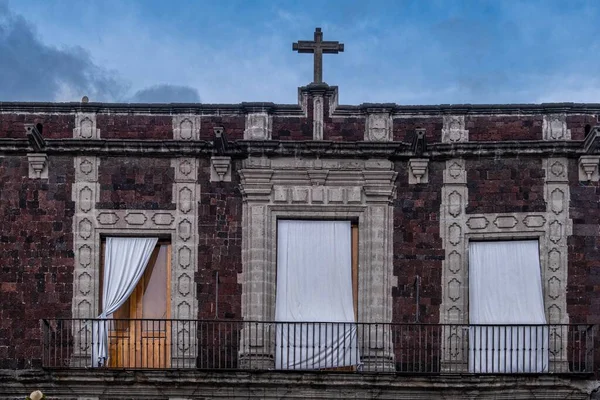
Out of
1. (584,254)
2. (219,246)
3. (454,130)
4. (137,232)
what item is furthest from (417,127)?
(137,232)

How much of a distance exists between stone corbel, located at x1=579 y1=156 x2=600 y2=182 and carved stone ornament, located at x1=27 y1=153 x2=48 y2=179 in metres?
8.22

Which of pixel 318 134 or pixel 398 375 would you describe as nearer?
pixel 398 375

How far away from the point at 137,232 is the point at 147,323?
140cm

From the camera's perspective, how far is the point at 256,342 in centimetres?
1714

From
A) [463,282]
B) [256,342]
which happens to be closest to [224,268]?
[256,342]

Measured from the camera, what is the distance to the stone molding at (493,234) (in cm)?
1714

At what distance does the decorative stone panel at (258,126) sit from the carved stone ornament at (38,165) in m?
3.13

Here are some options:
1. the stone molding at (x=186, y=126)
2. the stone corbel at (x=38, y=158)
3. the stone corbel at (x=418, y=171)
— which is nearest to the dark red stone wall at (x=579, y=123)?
the stone corbel at (x=418, y=171)

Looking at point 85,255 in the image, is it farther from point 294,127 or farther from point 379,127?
point 379,127

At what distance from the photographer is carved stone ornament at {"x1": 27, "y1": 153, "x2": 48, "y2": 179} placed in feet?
57.4

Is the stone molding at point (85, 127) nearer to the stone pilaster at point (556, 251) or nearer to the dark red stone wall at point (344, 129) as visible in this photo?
the dark red stone wall at point (344, 129)

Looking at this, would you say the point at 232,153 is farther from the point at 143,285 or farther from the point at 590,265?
the point at 590,265

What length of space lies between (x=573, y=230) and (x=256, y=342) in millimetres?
5111

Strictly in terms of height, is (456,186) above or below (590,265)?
above
